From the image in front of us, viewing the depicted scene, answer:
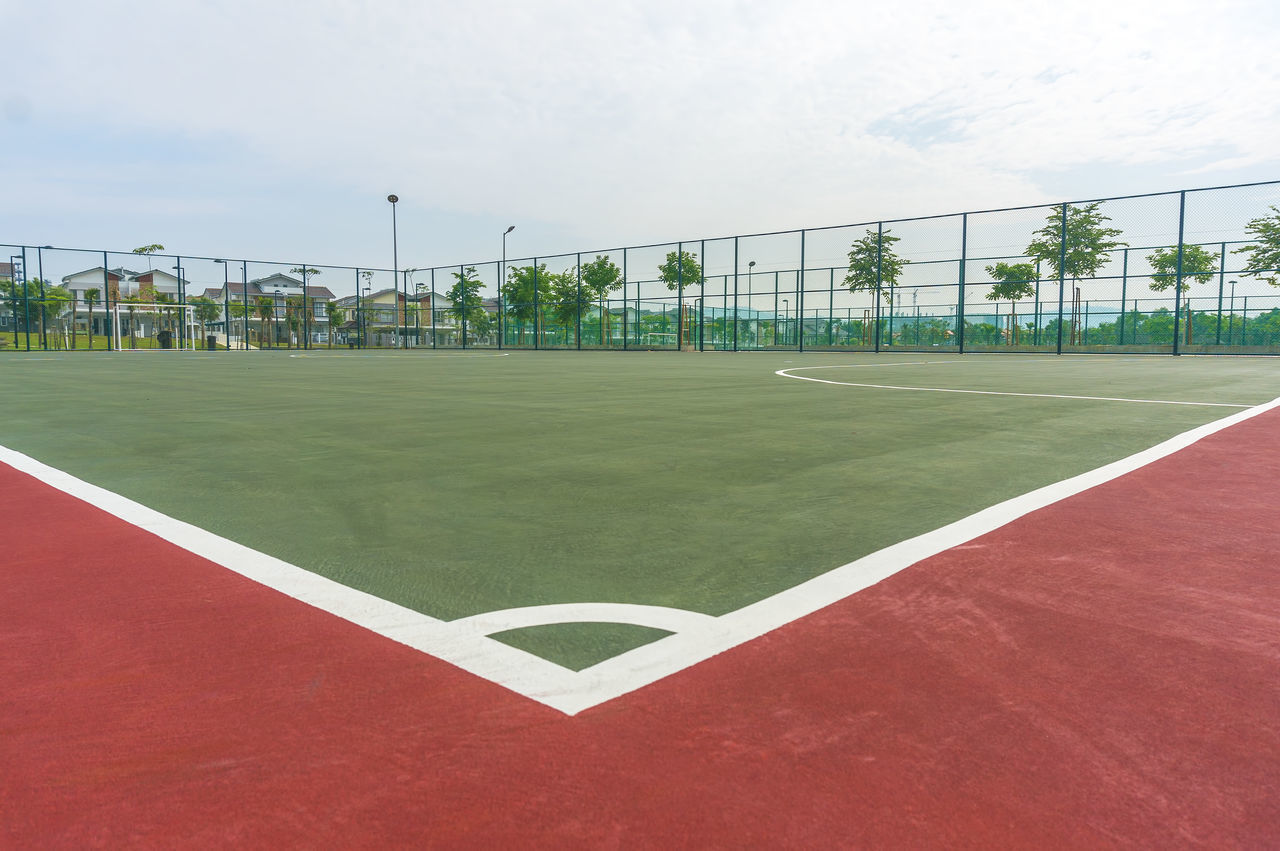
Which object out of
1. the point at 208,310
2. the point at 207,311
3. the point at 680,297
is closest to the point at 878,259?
the point at 680,297

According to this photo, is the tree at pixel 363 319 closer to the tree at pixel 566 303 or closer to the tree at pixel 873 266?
the tree at pixel 566 303

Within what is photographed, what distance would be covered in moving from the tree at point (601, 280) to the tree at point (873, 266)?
12812mm

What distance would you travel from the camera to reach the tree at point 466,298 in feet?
150

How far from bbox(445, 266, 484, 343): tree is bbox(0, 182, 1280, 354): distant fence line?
2.27 ft

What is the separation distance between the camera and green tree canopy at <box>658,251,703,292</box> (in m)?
36.6

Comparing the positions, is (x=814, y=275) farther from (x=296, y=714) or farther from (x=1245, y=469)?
(x=296, y=714)

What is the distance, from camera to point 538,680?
61.5 inches

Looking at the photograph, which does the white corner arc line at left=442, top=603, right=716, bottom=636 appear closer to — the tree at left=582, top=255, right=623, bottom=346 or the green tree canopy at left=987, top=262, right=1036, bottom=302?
the green tree canopy at left=987, top=262, right=1036, bottom=302

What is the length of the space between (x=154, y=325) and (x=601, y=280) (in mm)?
24474

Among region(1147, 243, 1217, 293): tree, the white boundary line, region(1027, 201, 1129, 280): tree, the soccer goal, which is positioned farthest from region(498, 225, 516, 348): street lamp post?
the white boundary line

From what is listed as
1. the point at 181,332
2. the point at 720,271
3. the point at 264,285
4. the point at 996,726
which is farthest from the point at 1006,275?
the point at 264,285

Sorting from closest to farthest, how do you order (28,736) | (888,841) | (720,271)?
(888,841)
(28,736)
(720,271)

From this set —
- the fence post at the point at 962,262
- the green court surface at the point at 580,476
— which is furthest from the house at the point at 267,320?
the green court surface at the point at 580,476

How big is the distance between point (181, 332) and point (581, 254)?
20808 mm
